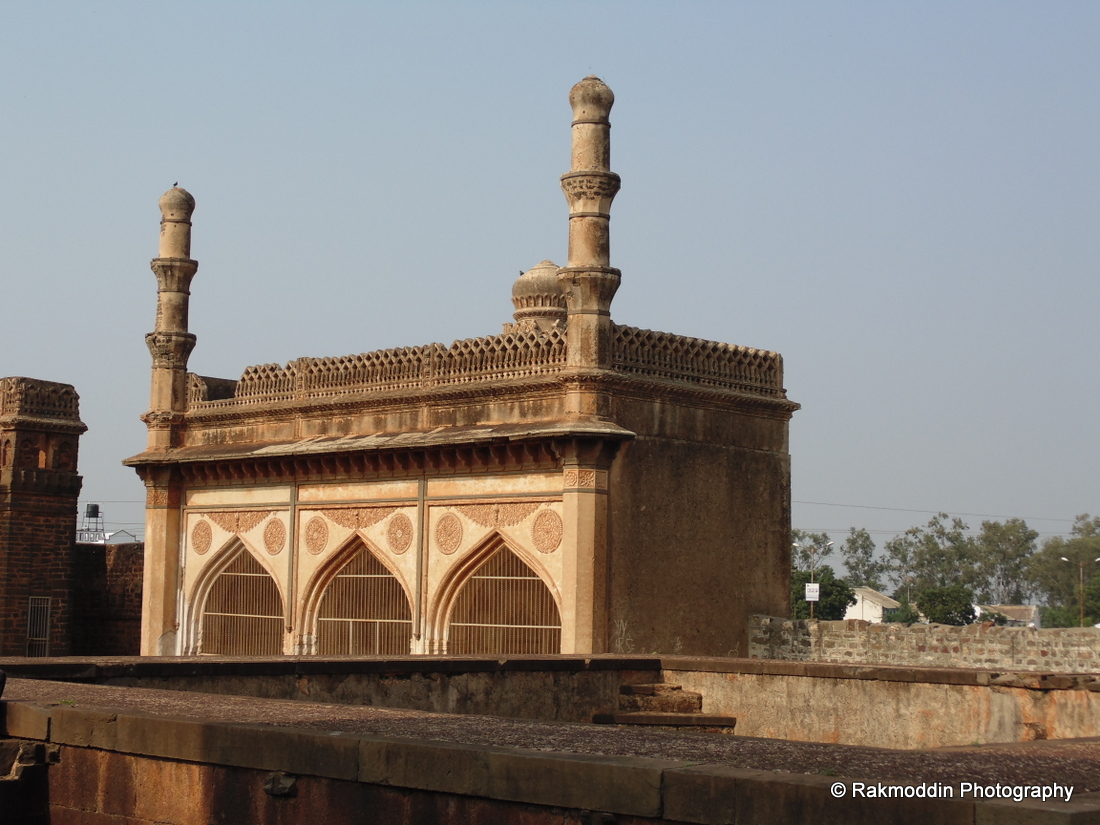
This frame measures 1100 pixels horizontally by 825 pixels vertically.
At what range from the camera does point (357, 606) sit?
16.5 meters

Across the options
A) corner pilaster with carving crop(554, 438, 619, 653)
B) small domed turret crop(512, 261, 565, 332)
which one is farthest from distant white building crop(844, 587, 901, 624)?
corner pilaster with carving crop(554, 438, 619, 653)

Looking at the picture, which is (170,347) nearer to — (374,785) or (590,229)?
(590,229)

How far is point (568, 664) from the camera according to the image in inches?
409

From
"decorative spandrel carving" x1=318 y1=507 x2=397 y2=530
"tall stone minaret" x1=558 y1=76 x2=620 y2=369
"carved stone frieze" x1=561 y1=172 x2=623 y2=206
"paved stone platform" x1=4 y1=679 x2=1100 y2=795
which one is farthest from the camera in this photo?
"decorative spandrel carving" x1=318 y1=507 x2=397 y2=530

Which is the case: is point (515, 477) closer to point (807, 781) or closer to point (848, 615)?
point (807, 781)

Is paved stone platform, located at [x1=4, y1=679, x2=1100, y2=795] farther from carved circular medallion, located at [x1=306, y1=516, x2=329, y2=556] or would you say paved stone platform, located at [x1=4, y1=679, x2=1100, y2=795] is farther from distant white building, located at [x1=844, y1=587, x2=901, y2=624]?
distant white building, located at [x1=844, y1=587, x2=901, y2=624]

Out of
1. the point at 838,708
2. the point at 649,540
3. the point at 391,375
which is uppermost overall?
the point at 391,375

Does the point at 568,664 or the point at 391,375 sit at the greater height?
the point at 391,375

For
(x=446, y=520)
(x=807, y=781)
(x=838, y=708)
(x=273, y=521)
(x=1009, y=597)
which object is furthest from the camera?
(x=1009, y=597)

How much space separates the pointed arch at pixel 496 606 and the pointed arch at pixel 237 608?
8.80 ft

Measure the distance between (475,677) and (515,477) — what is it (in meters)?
5.20

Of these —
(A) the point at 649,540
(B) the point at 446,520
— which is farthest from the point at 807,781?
(B) the point at 446,520

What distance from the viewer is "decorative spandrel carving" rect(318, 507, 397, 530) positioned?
16.3 meters

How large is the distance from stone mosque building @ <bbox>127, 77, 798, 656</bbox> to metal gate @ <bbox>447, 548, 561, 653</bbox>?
3cm
